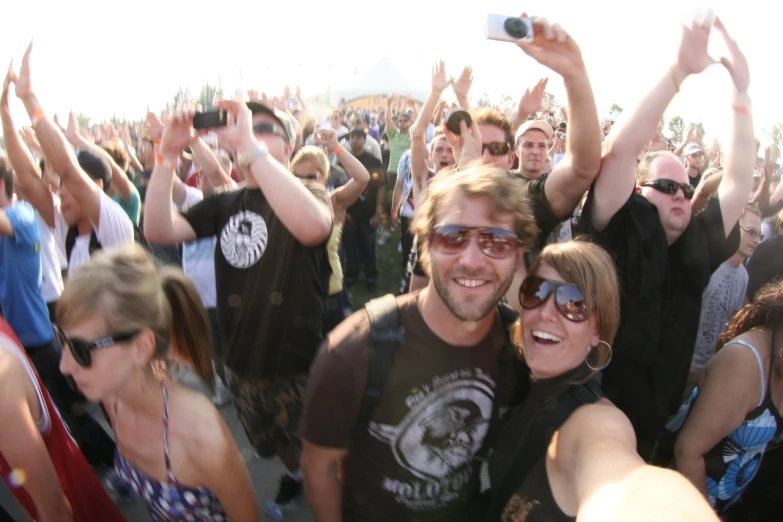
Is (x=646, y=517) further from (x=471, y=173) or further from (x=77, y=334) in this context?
(x=77, y=334)

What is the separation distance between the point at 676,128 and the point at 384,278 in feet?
23.9

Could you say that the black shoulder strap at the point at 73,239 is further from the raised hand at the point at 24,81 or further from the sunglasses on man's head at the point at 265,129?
the sunglasses on man's head at the point at 265,129

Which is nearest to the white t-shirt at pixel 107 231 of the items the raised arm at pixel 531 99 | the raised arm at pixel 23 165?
the raised arm at pixel 23 165

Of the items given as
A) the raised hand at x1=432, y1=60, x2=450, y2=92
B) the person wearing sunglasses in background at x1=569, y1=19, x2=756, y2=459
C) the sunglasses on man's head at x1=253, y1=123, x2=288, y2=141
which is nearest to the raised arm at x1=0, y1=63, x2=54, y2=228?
the sunglasses on man's head at x1=253, y1=123, x2=288, y2=141

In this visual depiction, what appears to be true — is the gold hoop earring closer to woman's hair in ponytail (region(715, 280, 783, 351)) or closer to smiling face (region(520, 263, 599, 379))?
smiling face (region(520, 263, 599, 379))

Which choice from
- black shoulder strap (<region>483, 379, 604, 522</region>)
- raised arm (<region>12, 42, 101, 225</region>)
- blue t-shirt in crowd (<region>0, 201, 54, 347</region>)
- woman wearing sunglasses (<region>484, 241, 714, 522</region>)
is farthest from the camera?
blue t-shirt in crowd (<region>0, 201, 54, 347</region>)

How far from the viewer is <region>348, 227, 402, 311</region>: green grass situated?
6.24 metres

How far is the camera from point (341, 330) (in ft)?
4.83

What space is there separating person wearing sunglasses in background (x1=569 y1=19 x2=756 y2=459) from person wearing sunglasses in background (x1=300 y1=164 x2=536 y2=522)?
0.48m

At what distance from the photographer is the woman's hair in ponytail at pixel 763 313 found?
5.88 ft

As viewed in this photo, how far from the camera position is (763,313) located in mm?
1843

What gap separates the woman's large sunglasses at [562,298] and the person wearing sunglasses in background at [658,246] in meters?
0.50

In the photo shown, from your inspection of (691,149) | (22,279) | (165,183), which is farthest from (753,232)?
(22,279)

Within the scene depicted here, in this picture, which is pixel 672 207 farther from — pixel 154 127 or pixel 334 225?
pixel 154 127
